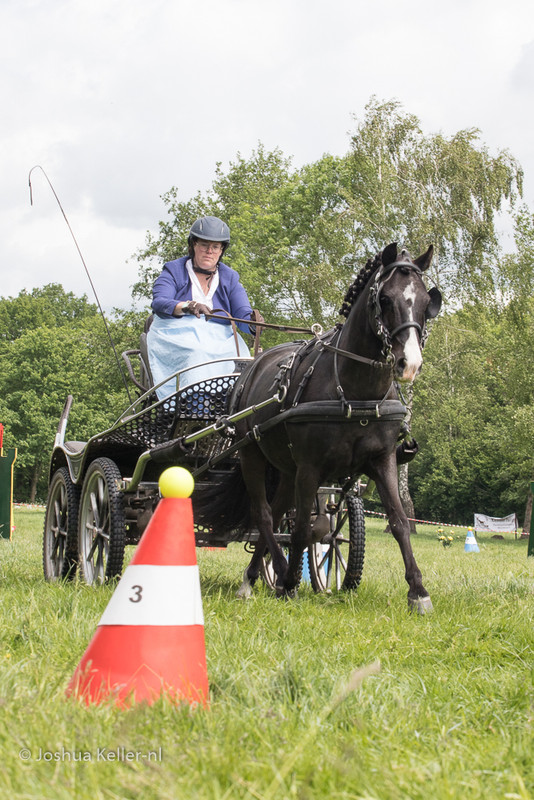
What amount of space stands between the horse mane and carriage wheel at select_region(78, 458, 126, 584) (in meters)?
2.00

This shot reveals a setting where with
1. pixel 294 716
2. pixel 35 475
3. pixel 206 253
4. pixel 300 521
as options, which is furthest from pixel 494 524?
pixel 294 716

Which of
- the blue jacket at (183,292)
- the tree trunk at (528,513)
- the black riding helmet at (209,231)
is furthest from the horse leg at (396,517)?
the tree trunk at (528,513)

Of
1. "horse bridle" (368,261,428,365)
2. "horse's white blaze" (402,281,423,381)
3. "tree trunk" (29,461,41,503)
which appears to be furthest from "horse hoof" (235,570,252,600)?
"tree trunk" (29,461,41,503)

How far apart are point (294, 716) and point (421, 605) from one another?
7.82 feet

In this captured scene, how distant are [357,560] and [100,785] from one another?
4136 millimetres

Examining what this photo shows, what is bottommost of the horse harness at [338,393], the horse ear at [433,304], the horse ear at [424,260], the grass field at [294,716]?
the grass field at [294,716]

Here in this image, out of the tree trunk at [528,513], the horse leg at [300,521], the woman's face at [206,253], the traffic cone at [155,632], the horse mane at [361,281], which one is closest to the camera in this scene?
the traffic cone at [155,632]

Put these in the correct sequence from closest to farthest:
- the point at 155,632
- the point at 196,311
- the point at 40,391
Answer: the point at 155,632 < the point at 196,311 < the point at 40,391

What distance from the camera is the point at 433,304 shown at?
4.41m

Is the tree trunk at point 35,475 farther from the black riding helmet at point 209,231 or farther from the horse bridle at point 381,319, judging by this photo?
the horse bridle at point 381,319

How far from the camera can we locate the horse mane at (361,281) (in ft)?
15.1

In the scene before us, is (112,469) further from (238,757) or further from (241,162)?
(241,162)

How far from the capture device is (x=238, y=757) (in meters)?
1.88

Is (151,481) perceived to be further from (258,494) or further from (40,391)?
(40,391)
